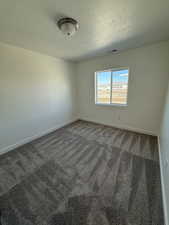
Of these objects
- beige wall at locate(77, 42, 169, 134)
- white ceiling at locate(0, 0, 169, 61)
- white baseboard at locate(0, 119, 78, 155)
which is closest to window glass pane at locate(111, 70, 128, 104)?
beige wall at locate(77, 42, 169, 134)

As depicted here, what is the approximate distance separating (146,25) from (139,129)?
2.53 meters

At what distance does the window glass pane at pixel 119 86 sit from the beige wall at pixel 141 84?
185mm

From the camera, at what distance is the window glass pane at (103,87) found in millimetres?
3436

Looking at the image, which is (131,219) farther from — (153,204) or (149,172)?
(149,172)

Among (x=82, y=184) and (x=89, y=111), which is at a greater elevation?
(x=89, y=111)

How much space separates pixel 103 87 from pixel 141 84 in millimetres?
1272

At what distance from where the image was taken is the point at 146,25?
1.64 meters

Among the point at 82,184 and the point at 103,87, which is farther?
the point at 103,87

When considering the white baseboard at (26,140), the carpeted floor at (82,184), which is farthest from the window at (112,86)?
the white baseboard at (26,140)

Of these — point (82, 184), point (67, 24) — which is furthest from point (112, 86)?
point (82, 184)

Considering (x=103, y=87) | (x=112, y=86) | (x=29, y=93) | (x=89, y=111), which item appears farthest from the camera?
(x=89, y=111)

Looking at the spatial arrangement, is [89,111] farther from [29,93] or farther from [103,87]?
[29,93]

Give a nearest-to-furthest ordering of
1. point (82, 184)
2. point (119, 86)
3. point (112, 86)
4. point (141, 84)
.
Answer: point (82, 184) < point (141, 84) < point (119, 86) < point (112, 86)

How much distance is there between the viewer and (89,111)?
4.05 meters
